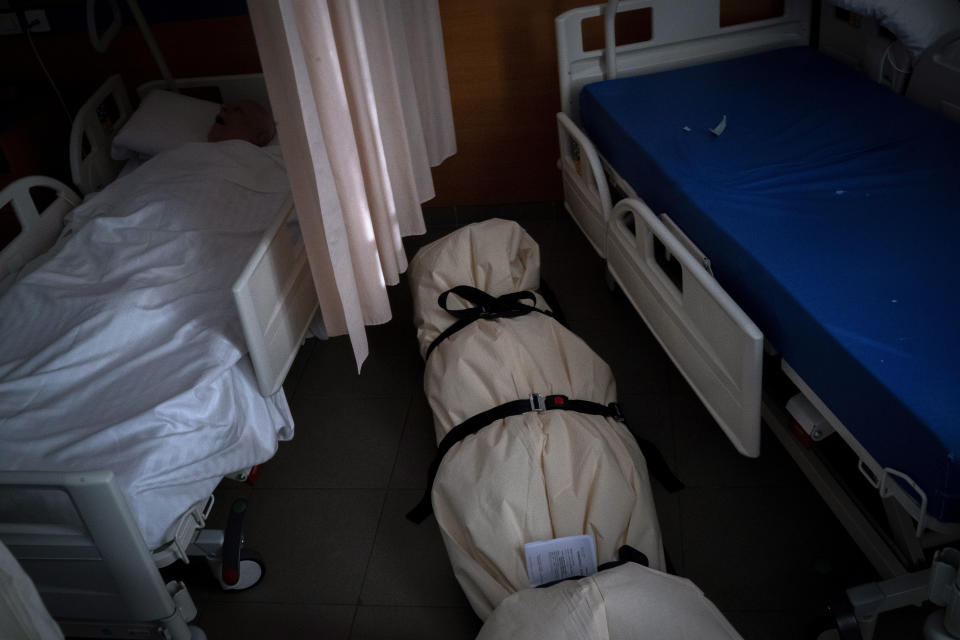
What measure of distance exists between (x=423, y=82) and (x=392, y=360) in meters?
1.11

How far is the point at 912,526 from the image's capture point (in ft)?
5.89

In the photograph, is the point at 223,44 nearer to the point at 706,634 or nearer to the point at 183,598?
the point at 183,598

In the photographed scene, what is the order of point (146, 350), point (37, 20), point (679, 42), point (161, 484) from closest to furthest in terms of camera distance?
point (161, 484) < point (146, 350) < point (679, 42) < point (37, 20)

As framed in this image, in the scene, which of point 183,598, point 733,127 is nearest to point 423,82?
point 733,127

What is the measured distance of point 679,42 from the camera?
3.34 metres

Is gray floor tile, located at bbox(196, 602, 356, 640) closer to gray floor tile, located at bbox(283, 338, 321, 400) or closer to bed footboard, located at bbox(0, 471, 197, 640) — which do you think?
bed footboard, located at bbox(0, 471, 197, 640)

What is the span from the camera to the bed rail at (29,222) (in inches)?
110

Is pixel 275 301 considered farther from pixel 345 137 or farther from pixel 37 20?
pixel 37 20

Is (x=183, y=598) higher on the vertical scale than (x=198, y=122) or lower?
lower

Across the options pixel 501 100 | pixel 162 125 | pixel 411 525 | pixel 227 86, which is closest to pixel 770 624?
pixel 411 525

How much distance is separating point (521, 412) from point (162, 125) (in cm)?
212

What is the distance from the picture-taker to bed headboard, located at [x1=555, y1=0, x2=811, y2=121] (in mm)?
3254

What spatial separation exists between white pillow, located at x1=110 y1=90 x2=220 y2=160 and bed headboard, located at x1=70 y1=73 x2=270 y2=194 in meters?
0.08

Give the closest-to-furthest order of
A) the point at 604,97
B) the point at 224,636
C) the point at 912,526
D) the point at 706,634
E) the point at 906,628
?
the point at 706,634
the point at 912,526
the point at 906,628
the point at 224,636
the point at 604,97
